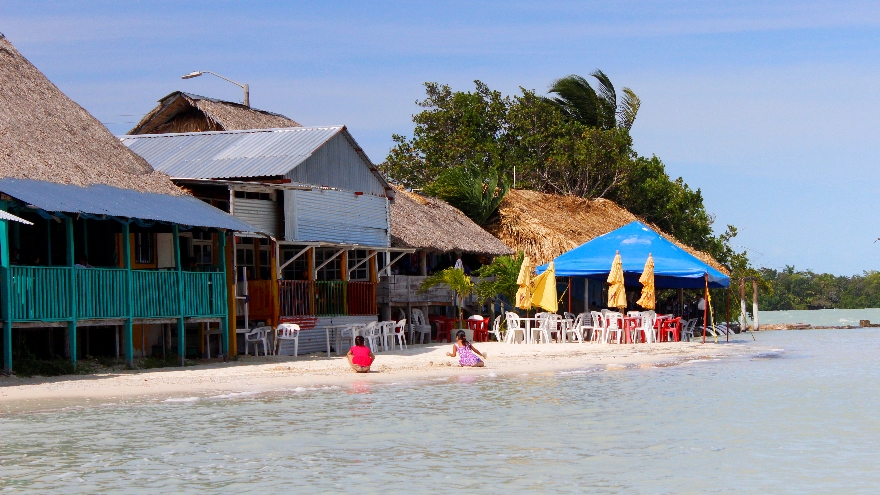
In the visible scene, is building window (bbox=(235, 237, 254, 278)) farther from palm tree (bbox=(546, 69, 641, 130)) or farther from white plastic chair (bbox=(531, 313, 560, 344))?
palm tree (bbox=(546, 69, 641, 130))

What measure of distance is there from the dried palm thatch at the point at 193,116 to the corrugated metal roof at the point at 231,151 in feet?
8.48

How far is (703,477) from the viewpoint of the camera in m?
10.3

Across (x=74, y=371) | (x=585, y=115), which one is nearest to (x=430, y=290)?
(x=74, y=371)

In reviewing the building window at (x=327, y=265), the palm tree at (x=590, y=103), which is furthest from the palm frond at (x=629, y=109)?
the building window at (x=327, y=265)

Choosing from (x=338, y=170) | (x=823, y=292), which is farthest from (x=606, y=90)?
(x=823, y=292)

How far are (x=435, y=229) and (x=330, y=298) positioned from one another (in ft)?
22.6

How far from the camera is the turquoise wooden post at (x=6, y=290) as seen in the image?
15633mm

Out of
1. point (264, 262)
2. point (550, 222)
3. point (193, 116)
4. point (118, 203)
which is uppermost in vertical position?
point (193, 116)

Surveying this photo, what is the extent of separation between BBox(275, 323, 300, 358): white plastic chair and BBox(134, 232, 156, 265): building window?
2.69 metres

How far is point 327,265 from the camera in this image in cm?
2719

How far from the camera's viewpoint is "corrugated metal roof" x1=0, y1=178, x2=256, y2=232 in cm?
1611

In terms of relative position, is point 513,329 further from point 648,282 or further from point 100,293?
point 100,293

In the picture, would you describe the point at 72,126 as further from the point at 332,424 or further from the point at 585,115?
the point at 585,115

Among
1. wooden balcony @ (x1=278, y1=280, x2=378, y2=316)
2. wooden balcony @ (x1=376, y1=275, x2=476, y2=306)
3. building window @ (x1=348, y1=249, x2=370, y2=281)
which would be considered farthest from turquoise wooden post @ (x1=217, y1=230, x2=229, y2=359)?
wooden balcony @ (x1=376, y1=275, x2=476, y2=306)
